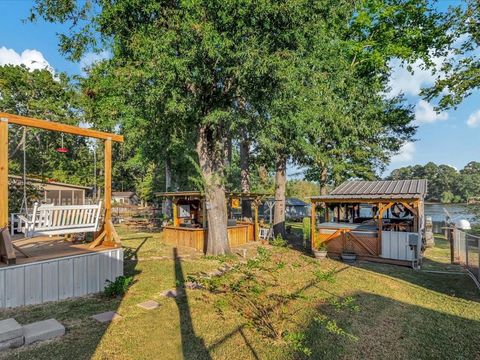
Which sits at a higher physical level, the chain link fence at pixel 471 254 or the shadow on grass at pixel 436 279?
the chain link fence at pixel 471 254

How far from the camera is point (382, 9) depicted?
59.0 ft

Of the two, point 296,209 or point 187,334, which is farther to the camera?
point 296,209

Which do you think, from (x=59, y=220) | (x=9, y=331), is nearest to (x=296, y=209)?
(x=59, y=220)

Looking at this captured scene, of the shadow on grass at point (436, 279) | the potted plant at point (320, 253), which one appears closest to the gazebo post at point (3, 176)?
the potted plant at point (320, 253)

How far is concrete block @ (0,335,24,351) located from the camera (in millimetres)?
3904

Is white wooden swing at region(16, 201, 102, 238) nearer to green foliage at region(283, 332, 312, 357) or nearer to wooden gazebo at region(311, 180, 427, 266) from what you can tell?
green foliage at region(283, 332, 312, 357)

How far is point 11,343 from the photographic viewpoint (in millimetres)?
3939

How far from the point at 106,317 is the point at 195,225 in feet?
31.5

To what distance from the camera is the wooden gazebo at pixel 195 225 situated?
1287cm

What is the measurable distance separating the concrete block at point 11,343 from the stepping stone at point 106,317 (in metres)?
1.15

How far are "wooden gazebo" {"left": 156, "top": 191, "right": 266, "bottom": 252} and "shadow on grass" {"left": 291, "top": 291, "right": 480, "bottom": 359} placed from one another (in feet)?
23.8

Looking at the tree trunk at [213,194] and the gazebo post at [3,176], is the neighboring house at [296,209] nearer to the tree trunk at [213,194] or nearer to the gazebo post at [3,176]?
the tree trunk at [213,194]

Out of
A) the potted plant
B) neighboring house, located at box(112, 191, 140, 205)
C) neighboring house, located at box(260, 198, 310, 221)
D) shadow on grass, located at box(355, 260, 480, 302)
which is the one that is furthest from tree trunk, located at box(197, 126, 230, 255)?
neighboring house, located at box(112, 191, 140, 205)

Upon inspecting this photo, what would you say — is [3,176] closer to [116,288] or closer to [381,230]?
[116,288]
